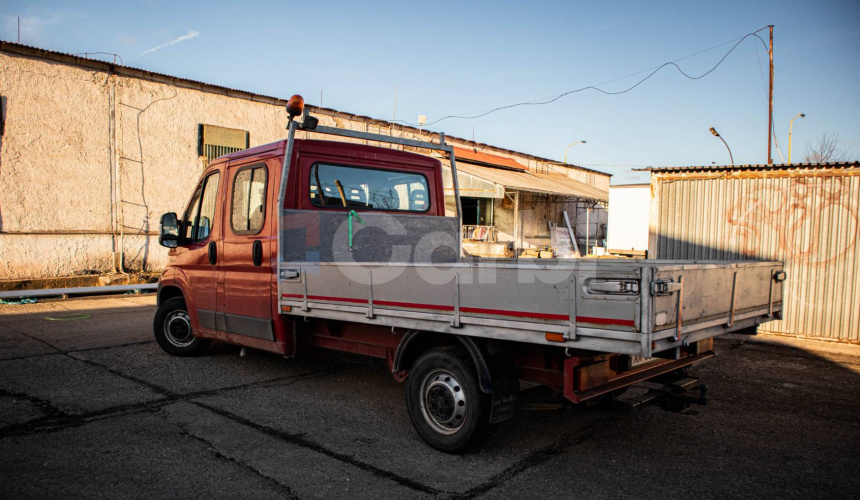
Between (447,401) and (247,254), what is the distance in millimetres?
2777

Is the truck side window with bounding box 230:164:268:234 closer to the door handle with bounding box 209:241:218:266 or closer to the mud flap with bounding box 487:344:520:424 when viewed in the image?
the door handle with bounding box 209:241:218:266

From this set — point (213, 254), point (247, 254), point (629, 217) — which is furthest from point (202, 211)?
point (629, 217)

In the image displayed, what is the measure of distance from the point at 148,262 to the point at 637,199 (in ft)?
51.2

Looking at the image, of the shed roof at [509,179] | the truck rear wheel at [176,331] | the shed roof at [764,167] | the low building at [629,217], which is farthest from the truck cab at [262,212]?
the low building at [629,217]

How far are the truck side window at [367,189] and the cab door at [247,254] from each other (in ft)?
1.63

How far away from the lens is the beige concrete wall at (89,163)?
41.3 feet

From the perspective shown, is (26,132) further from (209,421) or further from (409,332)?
(409,332)

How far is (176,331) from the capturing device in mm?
6922

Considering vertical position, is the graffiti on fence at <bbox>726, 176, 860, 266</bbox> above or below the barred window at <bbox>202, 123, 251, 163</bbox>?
below

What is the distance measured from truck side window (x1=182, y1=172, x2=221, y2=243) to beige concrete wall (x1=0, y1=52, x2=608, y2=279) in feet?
29.0

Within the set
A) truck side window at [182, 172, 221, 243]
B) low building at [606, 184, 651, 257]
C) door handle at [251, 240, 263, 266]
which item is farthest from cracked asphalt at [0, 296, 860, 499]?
low building at [606, 184, 651, 257]

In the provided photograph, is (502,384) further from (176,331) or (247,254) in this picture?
(176,331)

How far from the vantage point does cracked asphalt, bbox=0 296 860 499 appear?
3412mm

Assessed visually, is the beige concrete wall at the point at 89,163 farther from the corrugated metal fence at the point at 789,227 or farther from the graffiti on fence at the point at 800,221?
the graffiti on fence at the point at 800,221
